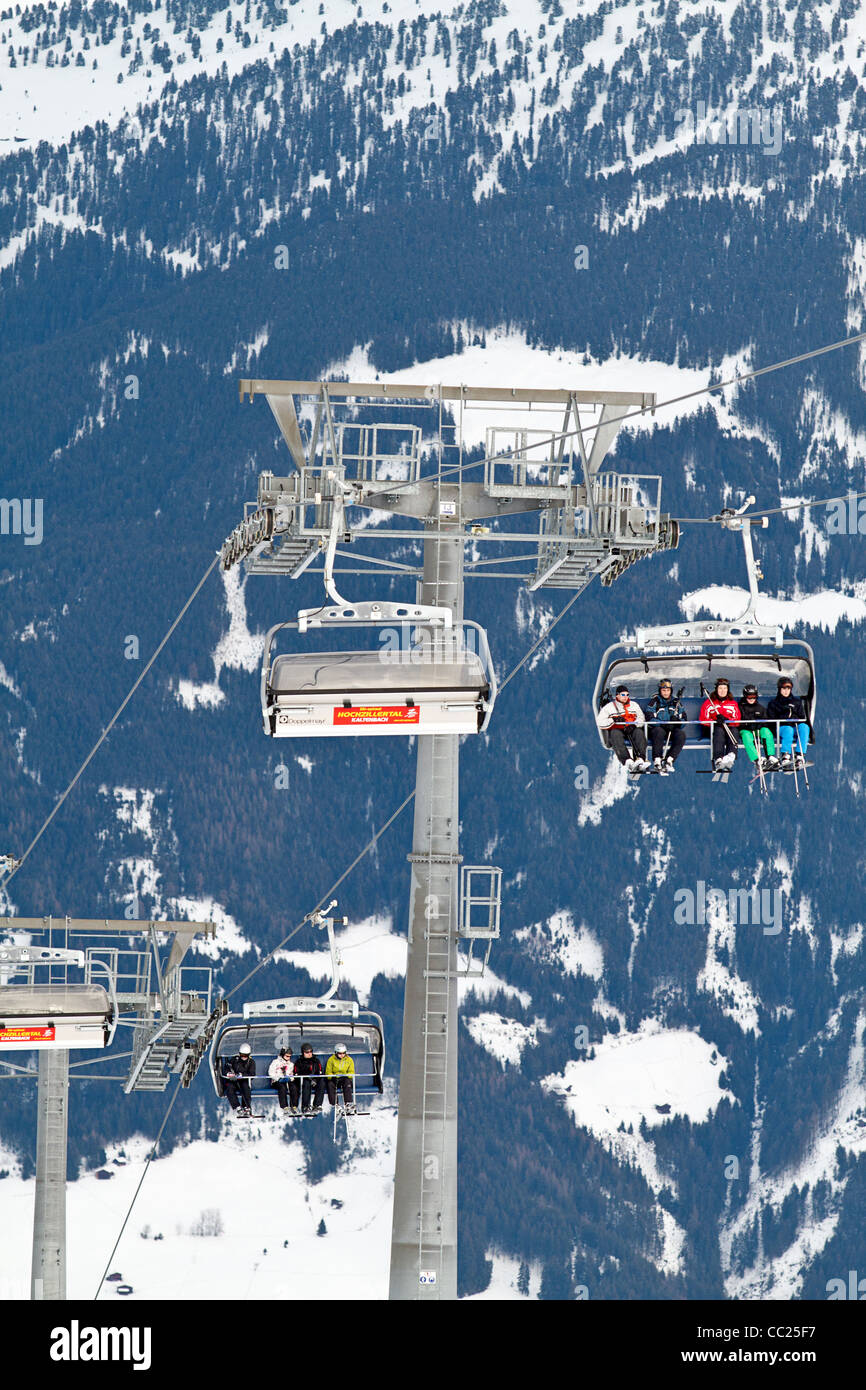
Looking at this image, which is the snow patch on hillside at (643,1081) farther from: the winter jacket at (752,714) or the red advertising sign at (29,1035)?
the winter jacket at (752,714)

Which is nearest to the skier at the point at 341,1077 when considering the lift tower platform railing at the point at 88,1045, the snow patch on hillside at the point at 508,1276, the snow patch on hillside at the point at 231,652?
the lift tower platform railing at the point at 88,1045

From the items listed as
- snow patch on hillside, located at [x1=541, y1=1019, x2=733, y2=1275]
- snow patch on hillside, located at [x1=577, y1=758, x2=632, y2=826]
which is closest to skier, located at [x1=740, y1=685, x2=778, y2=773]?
snow patch on hillside, located at [x1=541, y1=1019, x2=733, y2=1275]

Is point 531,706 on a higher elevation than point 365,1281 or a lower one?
higher

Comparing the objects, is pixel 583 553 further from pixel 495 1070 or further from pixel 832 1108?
pixel 832 1108
